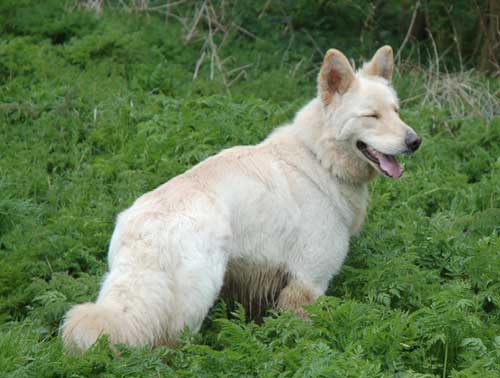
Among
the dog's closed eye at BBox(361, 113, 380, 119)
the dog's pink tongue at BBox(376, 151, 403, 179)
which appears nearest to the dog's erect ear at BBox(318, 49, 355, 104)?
the dog's closed eye at BBox(361, 113, 380, 119)

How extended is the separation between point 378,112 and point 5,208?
317cm

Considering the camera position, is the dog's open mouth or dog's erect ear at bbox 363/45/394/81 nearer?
the dog's open mouth

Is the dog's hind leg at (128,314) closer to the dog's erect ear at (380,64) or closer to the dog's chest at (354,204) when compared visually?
the dog's chest at (354,204)

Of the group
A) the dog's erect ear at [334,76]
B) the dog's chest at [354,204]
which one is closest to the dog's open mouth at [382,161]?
the dog's chest at [354,204]

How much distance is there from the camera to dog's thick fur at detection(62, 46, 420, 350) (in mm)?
4844

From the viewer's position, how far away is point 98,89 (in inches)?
364

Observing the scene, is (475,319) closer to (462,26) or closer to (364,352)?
(364,352)

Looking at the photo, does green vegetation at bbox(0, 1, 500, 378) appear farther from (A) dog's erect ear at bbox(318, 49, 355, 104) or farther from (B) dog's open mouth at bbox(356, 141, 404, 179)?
(A) dog's erect ear at bbox(318, 49, 355, 104)

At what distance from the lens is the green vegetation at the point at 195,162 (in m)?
4.79

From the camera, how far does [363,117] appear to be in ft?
18.9

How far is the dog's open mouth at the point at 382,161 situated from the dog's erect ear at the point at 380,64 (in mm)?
651

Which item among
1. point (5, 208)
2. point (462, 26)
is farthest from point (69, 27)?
point (462, 26)

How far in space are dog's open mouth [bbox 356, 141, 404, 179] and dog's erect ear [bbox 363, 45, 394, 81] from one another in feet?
2.14

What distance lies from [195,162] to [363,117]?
8.02 ft
